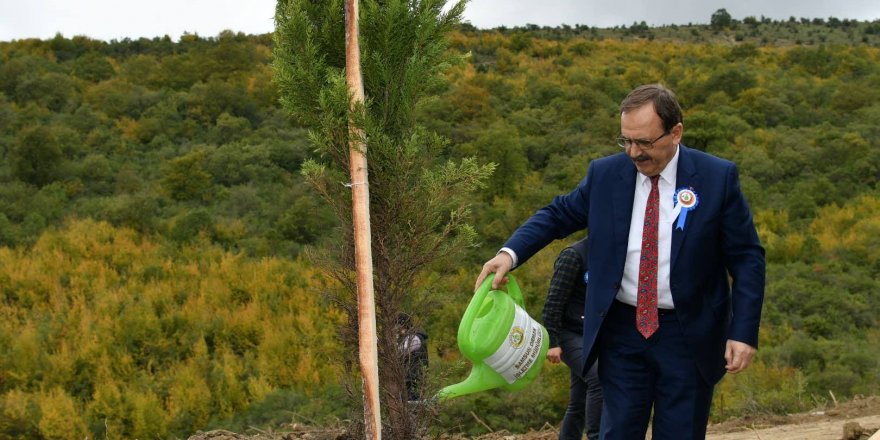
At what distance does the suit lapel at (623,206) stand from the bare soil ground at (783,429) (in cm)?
272

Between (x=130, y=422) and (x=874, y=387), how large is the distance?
924 centimetres

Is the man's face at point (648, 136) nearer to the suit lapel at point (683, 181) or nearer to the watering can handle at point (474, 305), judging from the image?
the suit lapel at point (683, 181)

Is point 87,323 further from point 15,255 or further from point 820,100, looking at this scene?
point 820,100

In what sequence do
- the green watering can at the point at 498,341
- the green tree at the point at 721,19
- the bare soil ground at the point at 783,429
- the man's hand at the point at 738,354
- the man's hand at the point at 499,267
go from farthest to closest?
the green tree at the point at 721,19, the bare soil ground at the point at 783,429, the green watering can at the point at 498,341, the man's hand at the point at 499,267, the man's hand at the point at 738,354

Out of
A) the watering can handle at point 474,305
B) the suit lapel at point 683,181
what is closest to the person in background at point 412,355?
the watering can handle at point 474,305

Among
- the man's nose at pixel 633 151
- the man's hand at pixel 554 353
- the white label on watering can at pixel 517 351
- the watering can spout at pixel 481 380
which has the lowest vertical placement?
the man's hand at pixel 554 353

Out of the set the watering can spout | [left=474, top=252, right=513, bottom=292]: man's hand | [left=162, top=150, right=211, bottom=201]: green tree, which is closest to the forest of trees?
[left=162, top=150, right=211, bottom=201]: green tree

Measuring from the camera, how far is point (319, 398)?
10.8 m

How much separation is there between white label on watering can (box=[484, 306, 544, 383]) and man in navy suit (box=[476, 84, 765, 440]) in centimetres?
52

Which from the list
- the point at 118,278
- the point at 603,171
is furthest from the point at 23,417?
the point at 603,171

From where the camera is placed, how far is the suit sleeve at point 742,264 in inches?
117

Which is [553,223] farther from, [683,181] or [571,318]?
[571,318]

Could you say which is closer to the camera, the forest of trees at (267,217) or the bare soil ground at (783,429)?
the bare soil ground at (783,429)

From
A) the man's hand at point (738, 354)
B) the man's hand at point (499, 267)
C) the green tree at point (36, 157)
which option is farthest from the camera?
the green tree at point (36, 157)
